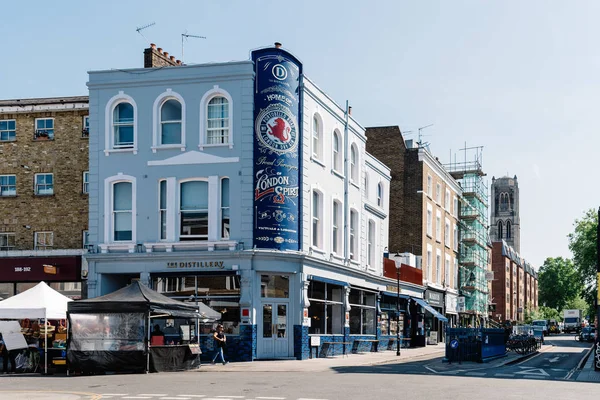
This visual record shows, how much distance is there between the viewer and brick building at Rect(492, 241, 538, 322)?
121m

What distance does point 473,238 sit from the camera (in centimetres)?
7206

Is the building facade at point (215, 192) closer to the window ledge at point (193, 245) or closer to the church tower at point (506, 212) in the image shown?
the window ledge at point (193, 245)

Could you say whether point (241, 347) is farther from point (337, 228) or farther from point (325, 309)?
point (337, 228)

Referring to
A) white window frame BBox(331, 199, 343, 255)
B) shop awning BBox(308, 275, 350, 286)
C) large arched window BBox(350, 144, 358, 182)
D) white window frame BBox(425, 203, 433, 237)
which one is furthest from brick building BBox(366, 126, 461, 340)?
white window frame BBox(331, 199, 343, 255)

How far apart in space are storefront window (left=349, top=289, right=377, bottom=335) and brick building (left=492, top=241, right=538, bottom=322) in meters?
63.1

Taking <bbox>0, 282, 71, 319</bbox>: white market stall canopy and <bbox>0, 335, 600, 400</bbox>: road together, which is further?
<bbox>0, 282, 71, 319</bbox>: white market stall canopy

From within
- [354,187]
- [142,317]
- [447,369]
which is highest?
[354,187]

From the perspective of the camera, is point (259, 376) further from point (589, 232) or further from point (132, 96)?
point (589, 232)

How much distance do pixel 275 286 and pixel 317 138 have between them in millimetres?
7479

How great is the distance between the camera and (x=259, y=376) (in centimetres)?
2589

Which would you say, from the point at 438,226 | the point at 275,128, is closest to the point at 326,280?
→ the point at 275,128

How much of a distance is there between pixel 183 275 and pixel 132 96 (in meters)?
7.76

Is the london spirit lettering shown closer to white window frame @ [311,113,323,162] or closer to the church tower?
white window frame @ [311,113,323,162]

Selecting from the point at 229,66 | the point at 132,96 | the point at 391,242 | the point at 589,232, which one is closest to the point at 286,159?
the point at 229,66
